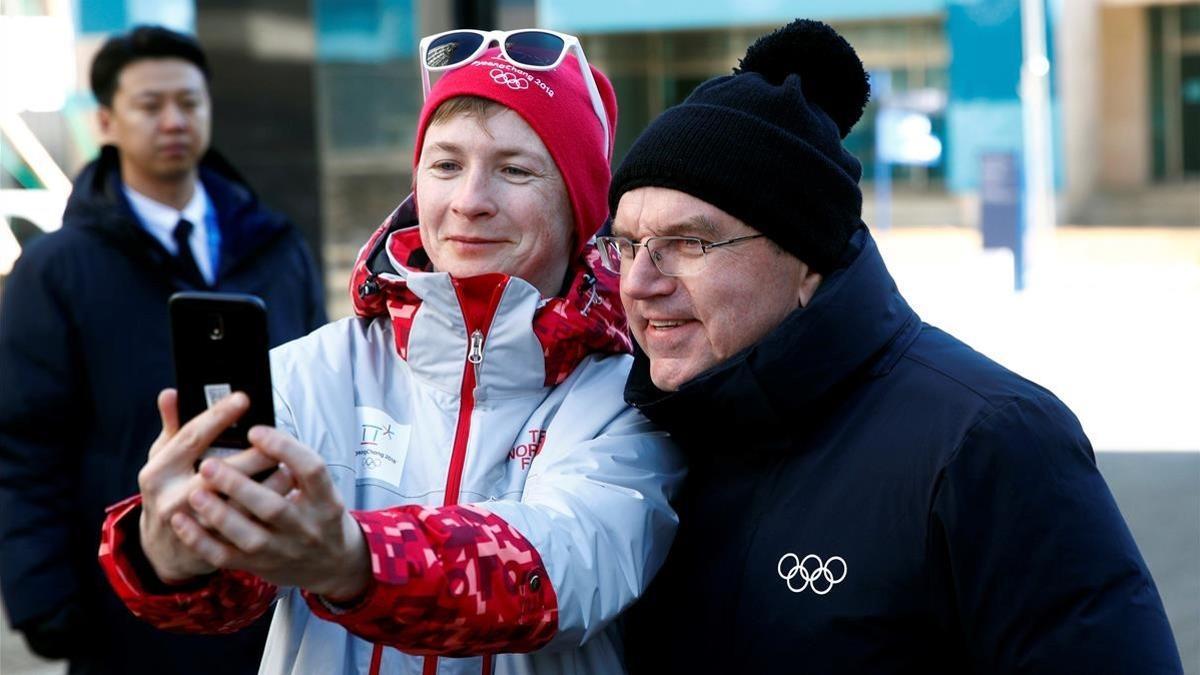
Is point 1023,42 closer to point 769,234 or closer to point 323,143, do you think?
point 323,143

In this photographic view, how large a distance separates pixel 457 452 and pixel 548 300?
0.29 m

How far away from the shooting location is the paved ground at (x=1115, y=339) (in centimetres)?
759

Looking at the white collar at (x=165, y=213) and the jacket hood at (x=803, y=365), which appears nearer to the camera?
the jacket hood at (x=803, y=365)

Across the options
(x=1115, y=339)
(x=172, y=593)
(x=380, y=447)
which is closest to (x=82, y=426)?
(x=380, y=447)

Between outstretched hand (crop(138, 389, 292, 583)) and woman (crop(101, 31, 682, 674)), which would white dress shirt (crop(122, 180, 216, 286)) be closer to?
woman (crop(101, 31, 682, 674))

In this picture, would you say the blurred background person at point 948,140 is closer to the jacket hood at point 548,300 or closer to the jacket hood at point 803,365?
the jacket hood at point 548,300

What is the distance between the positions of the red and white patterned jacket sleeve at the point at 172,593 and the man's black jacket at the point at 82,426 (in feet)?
6.78

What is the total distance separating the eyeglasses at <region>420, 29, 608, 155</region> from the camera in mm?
2449

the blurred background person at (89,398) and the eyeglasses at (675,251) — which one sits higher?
the eyeglasses at (675,251)

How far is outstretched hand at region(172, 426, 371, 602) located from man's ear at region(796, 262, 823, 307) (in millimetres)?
814

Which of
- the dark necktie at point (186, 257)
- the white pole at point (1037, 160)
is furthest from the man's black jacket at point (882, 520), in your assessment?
the white pole at point (1037, 160)

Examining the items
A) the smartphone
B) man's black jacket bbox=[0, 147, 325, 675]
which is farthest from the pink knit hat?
man's black jacket bbox=[0, 147, 325, 675]

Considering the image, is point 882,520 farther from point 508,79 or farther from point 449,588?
point 508,79

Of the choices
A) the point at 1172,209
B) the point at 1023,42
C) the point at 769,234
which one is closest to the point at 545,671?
the point at 769,234
